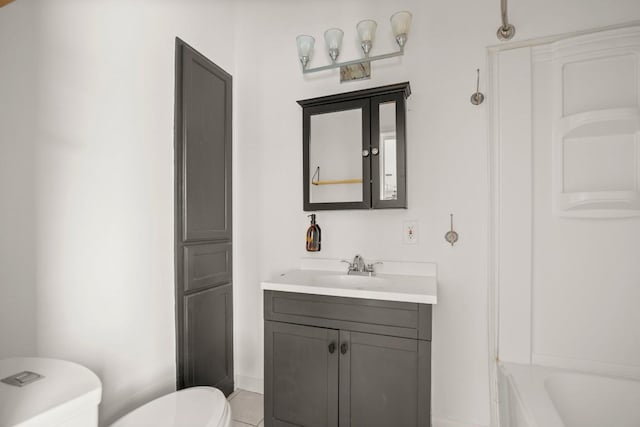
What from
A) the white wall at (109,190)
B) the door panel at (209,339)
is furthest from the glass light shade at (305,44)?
the door panel at (209,339)

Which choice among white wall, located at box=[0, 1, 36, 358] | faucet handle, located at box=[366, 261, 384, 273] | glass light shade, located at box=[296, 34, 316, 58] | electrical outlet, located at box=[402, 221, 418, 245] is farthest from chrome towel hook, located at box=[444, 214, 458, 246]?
white wall, located at box=[0, 1, 36, 358]

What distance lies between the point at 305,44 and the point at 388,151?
86 centimetres

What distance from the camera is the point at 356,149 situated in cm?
184

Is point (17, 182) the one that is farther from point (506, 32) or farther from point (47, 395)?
point (506, 32)

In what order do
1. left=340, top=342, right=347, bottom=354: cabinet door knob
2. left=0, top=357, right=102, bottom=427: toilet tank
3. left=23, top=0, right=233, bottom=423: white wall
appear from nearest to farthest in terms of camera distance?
left=0, top=357, right=102, bottom=427: toilet tank → left=23, top=0, right=233, bottom=423: white wall → left=340, top=342, right=347, bottom=354: cabinet door knob

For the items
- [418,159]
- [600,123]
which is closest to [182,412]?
[418,159]

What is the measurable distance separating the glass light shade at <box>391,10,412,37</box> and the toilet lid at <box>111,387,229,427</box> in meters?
2.00

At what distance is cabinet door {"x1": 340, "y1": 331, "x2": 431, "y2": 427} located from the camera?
1.33m

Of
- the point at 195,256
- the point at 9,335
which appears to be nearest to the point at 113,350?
the point at 9,335

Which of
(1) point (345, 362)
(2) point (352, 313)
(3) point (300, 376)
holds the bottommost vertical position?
(3) point (300, 376)

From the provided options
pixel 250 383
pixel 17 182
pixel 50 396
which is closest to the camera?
pixel 50 396

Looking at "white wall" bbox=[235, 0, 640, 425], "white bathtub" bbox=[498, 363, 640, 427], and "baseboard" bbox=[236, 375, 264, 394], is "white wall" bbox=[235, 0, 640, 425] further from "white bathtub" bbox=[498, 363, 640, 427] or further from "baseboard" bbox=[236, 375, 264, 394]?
"white bathtub" bbox=[498, 363, 640, 427]

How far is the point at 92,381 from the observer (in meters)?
0.83

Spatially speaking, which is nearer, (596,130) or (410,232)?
(596,130)
